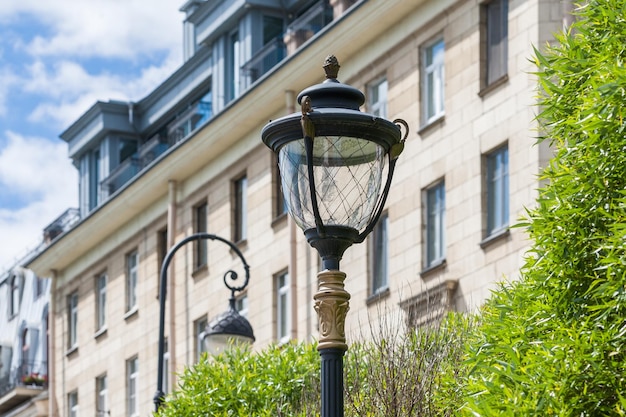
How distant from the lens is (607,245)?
14570mm

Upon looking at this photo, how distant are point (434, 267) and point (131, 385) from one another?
16.6 meters

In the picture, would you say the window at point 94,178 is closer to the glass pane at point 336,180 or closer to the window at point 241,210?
the window at point 241,210

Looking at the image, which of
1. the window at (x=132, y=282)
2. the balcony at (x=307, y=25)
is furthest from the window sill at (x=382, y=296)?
the window at (x=132, y=282)

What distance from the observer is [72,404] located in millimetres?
54250

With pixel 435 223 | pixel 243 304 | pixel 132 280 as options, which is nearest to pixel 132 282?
pixel 132 280

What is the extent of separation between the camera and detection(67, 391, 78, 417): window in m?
53.9

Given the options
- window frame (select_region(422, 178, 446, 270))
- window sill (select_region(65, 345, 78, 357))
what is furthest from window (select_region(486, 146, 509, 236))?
window sill (select_region(65, 345, 78, 357))

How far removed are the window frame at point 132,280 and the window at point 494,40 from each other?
17.1m

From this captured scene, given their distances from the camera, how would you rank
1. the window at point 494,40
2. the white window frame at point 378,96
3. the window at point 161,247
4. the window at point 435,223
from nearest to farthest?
1. the window at point 494,40
2. the window at point 435,223
3. the white window frame at point 378,96
4. the window at point 161,247

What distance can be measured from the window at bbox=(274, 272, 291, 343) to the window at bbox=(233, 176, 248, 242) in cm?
212

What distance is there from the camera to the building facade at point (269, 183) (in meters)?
34.0

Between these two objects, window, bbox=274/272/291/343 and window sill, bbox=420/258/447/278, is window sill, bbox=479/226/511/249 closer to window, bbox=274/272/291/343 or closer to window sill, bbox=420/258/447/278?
window sill, bbox=420/258/447/278

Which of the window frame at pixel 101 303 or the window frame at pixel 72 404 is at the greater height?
the window frame at pixel 101 303

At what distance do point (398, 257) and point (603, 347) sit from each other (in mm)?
22225
